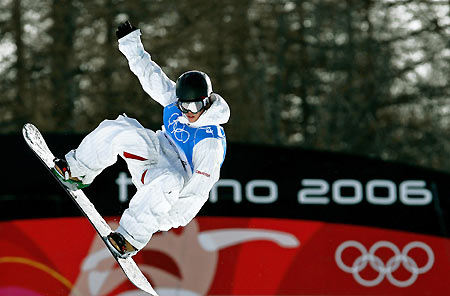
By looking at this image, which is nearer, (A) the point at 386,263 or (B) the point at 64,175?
(B) the point at 64,175

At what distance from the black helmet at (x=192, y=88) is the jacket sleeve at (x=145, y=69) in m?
0.37

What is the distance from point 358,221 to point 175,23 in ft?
25.3

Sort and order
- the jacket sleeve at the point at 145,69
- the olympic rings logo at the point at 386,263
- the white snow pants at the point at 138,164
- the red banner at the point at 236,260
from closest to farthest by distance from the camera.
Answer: the white snow pants at the point at 138,164
the jacket sleeve at the point at 145,69
the red banner at the point at 236,260
the olympic rings logo at the point at 386,263

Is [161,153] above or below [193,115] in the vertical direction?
below

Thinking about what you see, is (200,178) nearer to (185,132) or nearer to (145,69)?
(185,132)

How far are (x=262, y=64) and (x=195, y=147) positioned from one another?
10.5 meters

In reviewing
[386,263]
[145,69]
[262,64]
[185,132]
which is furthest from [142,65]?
[262,64]

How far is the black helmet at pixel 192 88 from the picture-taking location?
20.1 feet

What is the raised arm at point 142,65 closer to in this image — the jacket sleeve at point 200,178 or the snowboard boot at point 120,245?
the jacket sleeve at point 200,178

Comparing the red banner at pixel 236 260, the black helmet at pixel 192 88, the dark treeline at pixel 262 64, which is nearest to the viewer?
the black helmet at pixel 192 88

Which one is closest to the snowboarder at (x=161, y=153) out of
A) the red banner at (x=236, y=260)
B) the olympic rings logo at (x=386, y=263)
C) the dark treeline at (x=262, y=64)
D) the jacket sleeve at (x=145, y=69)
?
the jacket sleeve at (x=145, y=69)

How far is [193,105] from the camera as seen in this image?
243 inches

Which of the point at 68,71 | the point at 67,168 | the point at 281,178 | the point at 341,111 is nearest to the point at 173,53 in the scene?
the point at 68,71

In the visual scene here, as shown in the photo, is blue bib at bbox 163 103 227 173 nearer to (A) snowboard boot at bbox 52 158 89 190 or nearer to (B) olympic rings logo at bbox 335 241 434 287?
(A) snowboard boot at bbox 52 158 89 190
